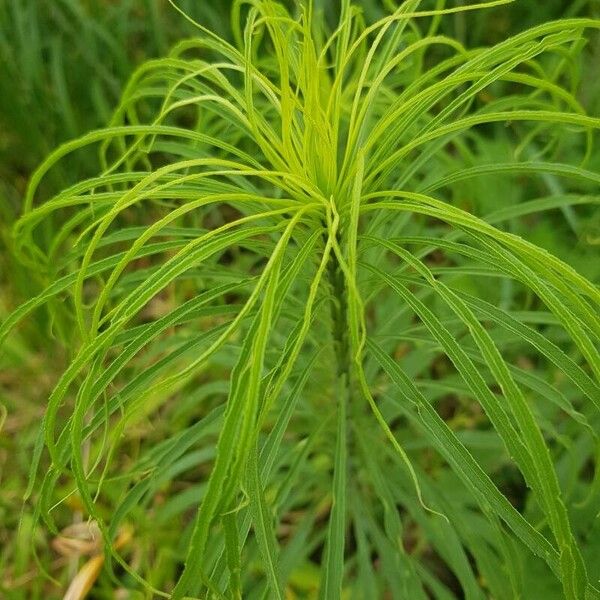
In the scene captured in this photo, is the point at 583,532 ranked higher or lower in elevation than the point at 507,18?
lower

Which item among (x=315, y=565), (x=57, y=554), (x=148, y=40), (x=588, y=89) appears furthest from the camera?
(x=148, y=40)

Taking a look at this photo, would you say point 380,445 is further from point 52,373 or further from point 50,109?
point 50,109

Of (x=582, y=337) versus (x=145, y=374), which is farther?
(x=145, y=374)

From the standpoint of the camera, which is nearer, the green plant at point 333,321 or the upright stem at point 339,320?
the green plant at point 333,321

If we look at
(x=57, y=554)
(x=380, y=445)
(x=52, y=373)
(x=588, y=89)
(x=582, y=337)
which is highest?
(x=582, y=337)

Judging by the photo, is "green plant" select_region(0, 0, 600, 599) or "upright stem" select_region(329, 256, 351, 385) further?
"upright stem" select_region(329, 256, 351, 385)

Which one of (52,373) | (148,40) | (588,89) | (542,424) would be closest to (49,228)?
(52,373)

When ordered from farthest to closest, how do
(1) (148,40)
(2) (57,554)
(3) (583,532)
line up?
(1) (148,40) < (2) (57,554) < (3) (583,532)
